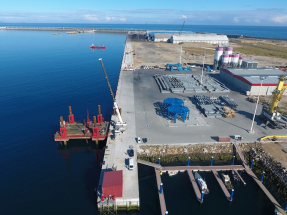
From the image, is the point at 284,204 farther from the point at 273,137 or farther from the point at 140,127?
the point at 140,127

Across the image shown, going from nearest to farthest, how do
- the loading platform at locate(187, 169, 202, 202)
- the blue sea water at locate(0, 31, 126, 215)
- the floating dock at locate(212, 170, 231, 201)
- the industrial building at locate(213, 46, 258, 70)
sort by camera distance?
the blue sea water at locate(0, 31, 126, 215) < the loading platform at locate(187, 169, 202, 202) < the floating dock at locate(212, 170, 231, 201) < the industrial building at locate(213, 46, 258, 70)

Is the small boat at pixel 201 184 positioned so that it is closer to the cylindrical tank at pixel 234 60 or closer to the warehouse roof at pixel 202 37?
the cylindrical tank at pixel 234 60

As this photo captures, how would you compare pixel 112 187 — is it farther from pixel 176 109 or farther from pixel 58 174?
pixel 176 109

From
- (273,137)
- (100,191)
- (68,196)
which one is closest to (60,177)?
(68,196)

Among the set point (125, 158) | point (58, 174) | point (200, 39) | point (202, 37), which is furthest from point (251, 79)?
point (202, 37)

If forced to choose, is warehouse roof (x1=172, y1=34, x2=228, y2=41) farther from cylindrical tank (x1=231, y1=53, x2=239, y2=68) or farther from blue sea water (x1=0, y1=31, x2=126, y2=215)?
blue sea water (x1=0, y1=31, x2=126, y2=215)

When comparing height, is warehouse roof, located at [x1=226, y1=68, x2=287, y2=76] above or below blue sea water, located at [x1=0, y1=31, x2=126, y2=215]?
above

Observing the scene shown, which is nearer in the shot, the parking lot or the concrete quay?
the concrete quay

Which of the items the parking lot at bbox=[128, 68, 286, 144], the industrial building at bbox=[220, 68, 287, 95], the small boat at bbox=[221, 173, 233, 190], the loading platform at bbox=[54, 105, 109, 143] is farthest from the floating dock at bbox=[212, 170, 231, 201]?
the industrial building at bbox=[220, 68, 287, 95]
